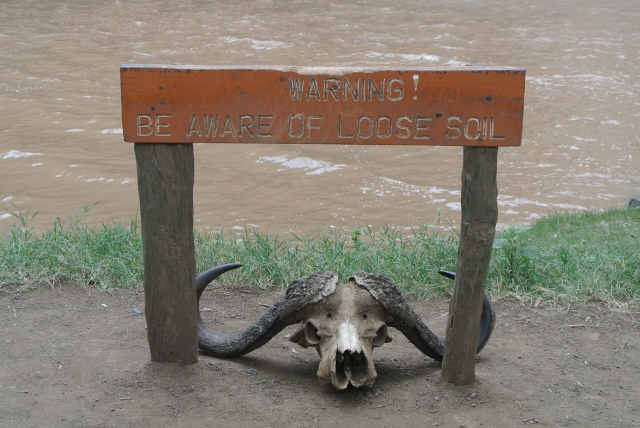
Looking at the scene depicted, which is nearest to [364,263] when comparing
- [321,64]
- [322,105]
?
[322,105]

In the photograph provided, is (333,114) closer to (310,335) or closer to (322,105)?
(322,105)

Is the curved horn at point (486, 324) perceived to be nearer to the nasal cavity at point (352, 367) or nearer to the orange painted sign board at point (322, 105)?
the nasal cavity at point (352, 367)

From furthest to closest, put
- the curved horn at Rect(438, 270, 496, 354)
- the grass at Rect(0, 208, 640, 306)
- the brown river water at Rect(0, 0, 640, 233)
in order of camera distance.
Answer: the brown river water at Rect(0, 0, 640, 233), the grass at Rect(0, 208, 640, 306), the curved horn at Rect(438, 270, 496, 354)

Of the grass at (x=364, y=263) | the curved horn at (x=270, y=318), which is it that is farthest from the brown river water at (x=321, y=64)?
the curved horn at (x=270, y=318)

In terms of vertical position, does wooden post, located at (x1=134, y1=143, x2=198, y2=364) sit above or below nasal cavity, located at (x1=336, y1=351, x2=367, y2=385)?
above

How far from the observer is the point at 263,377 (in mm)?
4176

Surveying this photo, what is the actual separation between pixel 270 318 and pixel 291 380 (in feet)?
1.07

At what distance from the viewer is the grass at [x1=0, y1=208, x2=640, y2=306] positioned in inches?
213

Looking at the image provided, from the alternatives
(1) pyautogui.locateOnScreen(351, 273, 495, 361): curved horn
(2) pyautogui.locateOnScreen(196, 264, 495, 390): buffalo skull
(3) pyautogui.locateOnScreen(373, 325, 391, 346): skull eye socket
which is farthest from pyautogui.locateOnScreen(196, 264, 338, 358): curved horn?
(3) pyautogui.locateOnScreen(373, 325, 391, 346): skull eye socket

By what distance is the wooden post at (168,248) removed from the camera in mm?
3828

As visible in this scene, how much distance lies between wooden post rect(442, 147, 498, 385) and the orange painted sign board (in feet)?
0.38

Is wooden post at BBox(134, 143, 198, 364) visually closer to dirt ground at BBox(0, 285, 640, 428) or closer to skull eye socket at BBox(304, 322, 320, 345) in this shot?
dirt ground at BBox(0, 285, 640, 428)

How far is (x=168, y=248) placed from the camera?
391 centimetres

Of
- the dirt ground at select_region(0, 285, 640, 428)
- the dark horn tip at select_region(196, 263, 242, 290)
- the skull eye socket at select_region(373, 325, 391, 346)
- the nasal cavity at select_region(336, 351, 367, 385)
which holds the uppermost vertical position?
the dark horn tip at select_region(196, 263, 242, 290)
